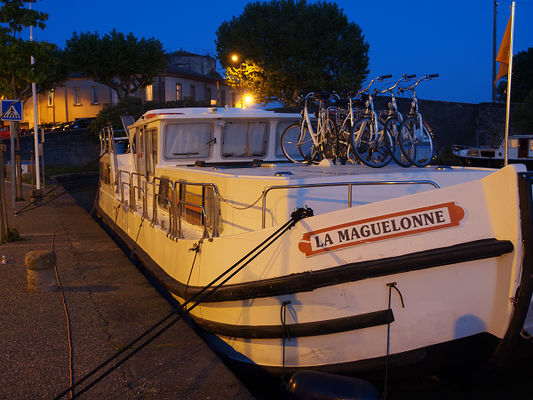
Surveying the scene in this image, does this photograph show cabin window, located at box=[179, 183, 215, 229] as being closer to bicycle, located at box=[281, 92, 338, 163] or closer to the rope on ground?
the rope on ground

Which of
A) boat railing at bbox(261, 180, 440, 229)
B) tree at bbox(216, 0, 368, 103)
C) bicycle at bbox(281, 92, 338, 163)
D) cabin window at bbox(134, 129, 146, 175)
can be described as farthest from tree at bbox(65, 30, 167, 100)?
boat railing at bbox(261, 180, 440, 229)

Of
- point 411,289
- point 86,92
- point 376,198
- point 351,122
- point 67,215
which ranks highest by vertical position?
point 86,92

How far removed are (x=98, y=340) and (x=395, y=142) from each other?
414 cm

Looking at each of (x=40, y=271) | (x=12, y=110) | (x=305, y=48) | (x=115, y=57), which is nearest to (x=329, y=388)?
(x=40, y=271)

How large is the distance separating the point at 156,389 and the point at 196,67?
202 ft

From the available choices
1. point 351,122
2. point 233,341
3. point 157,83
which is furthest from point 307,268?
point 157,83

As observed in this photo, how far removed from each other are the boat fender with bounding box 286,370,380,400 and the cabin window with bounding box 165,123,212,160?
4959mm

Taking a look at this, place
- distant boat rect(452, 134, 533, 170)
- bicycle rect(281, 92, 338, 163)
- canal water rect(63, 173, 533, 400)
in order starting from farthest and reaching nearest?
distant boat rect(452, 134, 533, 170)
bicycle rect(281, 92, 338, 163)
canal water rect(63, 173, 533, 400)

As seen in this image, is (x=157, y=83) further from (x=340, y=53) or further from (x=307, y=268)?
(x=307, y=268)

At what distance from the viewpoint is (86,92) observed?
53.9 m

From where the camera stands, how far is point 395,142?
6.90 metres

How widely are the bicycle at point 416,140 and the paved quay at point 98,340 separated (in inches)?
137

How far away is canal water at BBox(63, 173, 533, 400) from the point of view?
428 cm

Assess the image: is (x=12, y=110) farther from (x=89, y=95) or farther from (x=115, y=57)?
(x=89, y=95)
